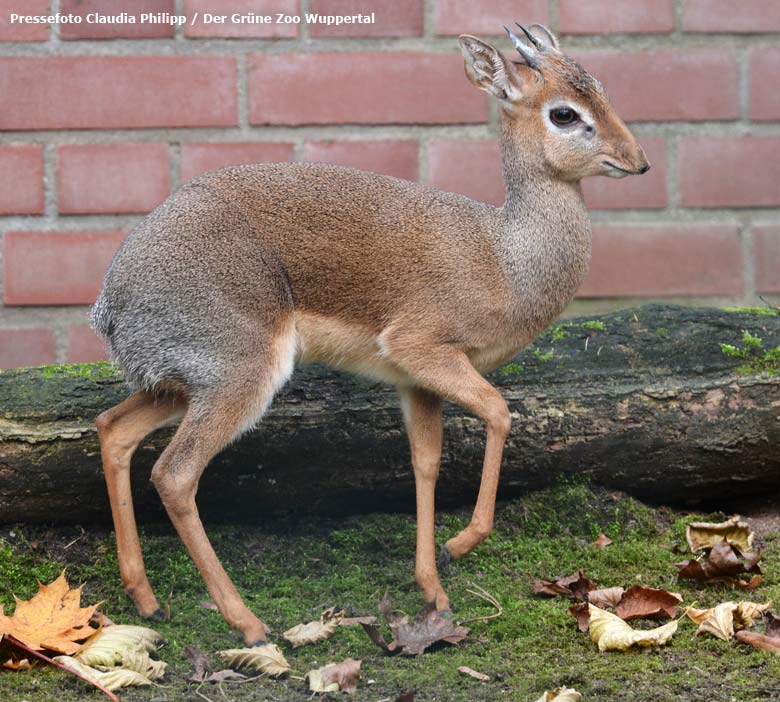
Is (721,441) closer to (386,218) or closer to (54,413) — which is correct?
(386,218)

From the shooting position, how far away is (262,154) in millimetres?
4195

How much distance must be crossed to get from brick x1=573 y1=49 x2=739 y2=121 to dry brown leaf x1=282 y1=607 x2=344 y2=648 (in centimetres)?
239

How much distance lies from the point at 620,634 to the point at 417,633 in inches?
19.1

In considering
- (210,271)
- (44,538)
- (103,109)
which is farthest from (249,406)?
(103,109)

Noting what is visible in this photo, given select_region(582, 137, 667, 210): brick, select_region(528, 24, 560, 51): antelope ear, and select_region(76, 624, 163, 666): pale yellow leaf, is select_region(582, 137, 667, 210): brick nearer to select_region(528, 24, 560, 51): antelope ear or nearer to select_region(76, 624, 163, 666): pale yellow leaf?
select_region(528, 24, 560, 51): antelope ear

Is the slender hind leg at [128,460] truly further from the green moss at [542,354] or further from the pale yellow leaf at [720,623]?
the pale yellow leaf at [720,623]

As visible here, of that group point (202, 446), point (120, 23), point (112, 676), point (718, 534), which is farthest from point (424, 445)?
point (120, 23)

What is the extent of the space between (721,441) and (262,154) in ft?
6.38

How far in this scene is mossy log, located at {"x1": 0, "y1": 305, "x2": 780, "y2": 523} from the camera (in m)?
3.24

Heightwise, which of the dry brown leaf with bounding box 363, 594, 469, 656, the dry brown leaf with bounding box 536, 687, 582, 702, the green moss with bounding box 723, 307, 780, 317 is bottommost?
the dry brown leaf with bounding box 363, 594, 469, 656

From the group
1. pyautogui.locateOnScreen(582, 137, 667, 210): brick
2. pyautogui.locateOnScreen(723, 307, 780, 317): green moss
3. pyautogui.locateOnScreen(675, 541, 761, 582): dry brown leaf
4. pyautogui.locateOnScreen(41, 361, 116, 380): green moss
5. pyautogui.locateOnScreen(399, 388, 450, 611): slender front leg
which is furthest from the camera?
pyautogui.locateOnScreen(582, 137, 667, 210): brick

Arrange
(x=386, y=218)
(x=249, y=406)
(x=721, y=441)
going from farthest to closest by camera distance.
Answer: (x=721, y=441) < (x=386, y=218) < (x=249, y=406)

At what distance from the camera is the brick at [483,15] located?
13.9 ft

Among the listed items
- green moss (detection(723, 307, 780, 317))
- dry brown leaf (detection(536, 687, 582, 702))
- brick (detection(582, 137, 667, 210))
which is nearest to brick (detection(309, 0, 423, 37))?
brick (detection(582, 137, 667, 210))
